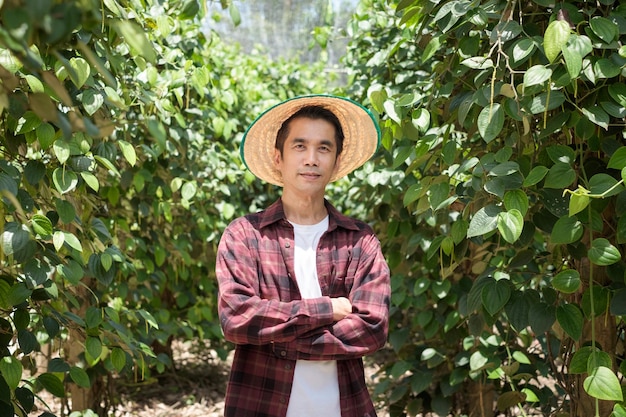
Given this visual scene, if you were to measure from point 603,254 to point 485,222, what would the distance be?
21 cm

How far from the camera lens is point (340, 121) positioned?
6.16ft

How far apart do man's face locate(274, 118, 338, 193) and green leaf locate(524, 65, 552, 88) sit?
0.54m

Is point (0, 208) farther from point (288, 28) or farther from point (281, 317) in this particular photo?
point (288, 28)

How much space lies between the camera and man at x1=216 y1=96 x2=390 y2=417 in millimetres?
1558

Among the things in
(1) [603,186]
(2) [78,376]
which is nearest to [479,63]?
(1) [603,186]

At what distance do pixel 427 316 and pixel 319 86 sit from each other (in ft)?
7.73

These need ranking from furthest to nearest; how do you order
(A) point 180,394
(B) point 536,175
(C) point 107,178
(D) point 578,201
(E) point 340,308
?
1. (A) point 180,394
2. (C) point 107,178
3. (E) point 340,308
4. (B) point 536,175
5. (D) point 578,201

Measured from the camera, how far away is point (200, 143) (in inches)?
122

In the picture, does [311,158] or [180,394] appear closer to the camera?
[311,158]

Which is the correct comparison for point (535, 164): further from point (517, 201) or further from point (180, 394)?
point (180, 394)

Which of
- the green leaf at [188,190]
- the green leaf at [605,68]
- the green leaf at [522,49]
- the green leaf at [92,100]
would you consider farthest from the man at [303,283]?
the green leaf at [188,190]

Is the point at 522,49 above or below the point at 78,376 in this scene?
above

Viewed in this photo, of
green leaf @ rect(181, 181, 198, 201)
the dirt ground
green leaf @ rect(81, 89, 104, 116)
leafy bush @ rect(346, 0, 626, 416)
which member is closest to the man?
leafy bush @ rect(346, 0, 626, 416)

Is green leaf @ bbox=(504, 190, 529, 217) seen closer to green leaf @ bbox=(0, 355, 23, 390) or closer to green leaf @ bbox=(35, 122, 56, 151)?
green leaf @ bbox=(35, 122, 56, 151)
